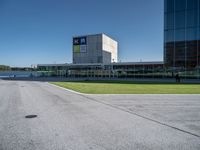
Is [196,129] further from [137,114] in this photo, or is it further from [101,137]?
[101,137]

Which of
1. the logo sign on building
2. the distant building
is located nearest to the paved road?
the distant building

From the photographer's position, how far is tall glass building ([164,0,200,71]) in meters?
34.3

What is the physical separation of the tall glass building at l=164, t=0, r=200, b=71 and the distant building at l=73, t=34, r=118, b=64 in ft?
72.7

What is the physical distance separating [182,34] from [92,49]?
27.9 metres

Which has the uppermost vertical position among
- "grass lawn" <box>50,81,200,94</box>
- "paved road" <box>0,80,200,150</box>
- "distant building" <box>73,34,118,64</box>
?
"distant building" <box>73,34,118,64</box>

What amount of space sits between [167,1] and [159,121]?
120 feet

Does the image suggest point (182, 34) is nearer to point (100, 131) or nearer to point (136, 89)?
point (136, 89)

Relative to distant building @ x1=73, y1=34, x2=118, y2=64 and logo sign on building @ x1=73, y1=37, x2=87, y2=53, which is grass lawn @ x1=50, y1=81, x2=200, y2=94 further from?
logo sign on building @ x1=73, y1=37, x2=87, y2=53

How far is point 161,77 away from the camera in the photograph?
1513 inches

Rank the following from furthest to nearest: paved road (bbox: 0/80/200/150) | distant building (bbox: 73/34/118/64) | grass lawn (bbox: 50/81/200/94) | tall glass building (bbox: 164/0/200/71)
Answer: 1. distant building (bbox: 73/34/118/64)
2. tall glass building (bbox: 164/0/200/71)
3. grass lawn (bbox: 50/81/200/94)
4. paved road (bbox: 0/80/200/150)

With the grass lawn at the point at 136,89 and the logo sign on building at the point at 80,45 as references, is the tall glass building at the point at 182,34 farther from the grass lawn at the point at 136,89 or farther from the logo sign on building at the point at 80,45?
the logo sign on building at the point at 80,45

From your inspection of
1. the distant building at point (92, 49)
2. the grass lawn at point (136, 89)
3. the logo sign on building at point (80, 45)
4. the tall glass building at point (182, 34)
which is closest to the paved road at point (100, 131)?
the grass lawn at point (136, 89)

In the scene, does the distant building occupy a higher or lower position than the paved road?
higher

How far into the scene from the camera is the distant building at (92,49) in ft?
179
